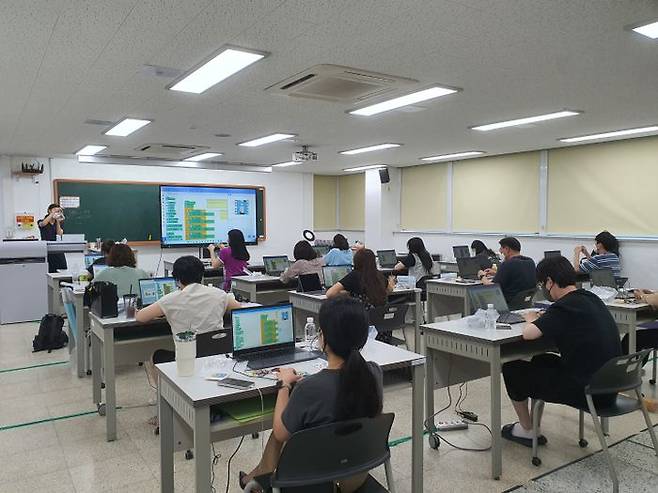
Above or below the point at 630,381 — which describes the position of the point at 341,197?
above

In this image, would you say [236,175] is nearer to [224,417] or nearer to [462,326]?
[462,326]

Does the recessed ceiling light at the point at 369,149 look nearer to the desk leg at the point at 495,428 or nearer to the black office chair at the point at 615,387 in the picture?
the desk leg at the point at 495,428

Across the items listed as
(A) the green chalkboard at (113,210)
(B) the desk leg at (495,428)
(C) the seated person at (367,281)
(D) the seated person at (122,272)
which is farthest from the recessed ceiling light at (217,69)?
(A) the green chalkboard at (113,210)

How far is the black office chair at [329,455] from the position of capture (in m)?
1.68

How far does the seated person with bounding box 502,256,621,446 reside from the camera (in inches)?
108

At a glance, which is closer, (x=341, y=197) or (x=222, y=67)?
(x=222, y=67)

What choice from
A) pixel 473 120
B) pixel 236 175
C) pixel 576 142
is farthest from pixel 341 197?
pixel 473 120

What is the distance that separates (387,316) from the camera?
427 cm

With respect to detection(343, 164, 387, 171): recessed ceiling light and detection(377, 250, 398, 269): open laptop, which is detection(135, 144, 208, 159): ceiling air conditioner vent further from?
detection(343, 164, 387, 171): recessed ceiling light

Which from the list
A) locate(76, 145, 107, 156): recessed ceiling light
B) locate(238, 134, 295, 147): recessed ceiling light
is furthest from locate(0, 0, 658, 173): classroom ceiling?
locate(76, 145, 107, 156): recessed ceiling light

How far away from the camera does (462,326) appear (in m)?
3.27

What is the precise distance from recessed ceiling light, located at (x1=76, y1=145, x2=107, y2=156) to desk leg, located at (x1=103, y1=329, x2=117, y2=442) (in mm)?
5301

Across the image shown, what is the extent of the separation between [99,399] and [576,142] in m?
7.11

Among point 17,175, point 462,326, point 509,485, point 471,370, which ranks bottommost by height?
point 509,485
